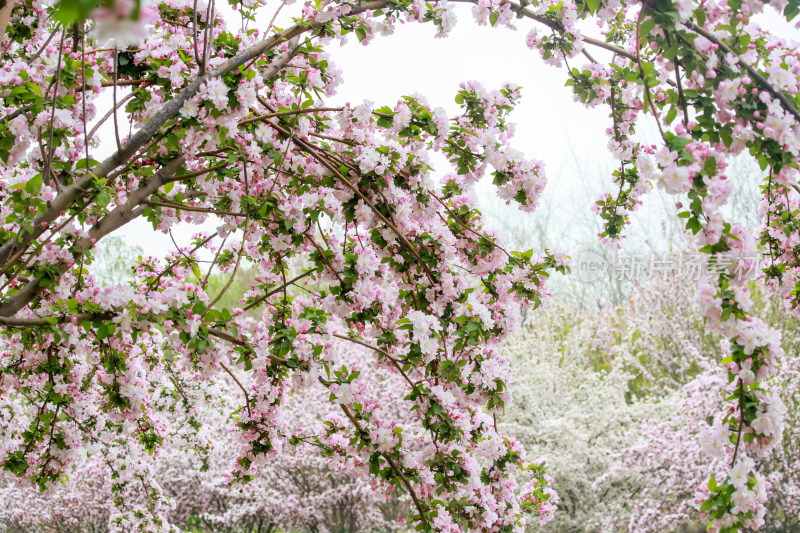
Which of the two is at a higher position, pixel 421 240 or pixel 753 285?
pixel 753 285

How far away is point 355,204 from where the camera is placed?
2.62 meters

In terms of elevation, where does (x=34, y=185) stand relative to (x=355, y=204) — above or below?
below

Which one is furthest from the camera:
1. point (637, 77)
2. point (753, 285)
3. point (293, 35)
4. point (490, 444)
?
point (753, 285)

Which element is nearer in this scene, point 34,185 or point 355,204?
point 34,185

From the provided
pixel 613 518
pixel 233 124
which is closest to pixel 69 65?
pixel 233 124

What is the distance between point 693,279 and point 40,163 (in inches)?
319

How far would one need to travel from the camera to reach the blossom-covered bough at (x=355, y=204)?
1.73 m

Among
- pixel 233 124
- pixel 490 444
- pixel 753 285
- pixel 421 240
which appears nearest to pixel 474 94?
pixel 421 240

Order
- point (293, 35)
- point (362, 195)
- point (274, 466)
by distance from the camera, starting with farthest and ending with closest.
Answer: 1. point (274, 466)
2. point (293, 35)
3. point (362, 195)

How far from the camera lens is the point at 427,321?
98.3 inches

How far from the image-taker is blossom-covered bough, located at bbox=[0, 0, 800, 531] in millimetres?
1726

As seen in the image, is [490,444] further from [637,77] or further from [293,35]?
[293,35]

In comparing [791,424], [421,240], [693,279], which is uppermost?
[693,279]

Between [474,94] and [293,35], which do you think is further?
[474,94]
